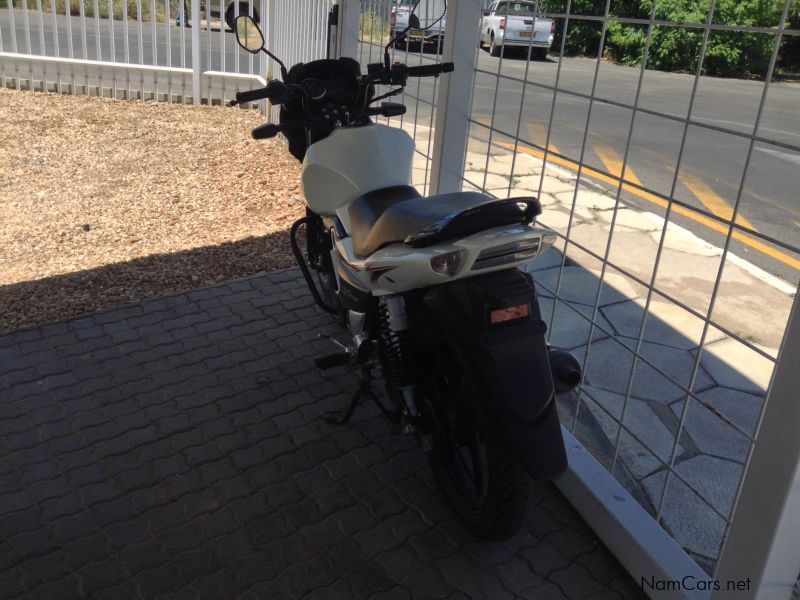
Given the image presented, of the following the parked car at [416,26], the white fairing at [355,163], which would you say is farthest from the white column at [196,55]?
the white fairing at [355,163]

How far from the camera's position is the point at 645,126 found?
36.1ft

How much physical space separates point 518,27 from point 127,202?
4554 millimetres

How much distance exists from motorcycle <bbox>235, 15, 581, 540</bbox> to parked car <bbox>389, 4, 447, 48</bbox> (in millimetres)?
230

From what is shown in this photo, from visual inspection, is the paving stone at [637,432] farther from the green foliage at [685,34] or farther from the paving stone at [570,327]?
the green foliage at [685,34]

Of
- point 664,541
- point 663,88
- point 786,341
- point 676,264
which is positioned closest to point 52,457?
point 664,541

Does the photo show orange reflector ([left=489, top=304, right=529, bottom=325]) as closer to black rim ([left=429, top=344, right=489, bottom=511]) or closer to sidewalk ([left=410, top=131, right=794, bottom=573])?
black rim ([left=429, top=344, right=489, bottom=511])

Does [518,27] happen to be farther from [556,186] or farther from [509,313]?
[556,186]

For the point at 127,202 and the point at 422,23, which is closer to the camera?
the point at 422,23

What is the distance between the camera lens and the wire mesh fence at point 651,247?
258cm

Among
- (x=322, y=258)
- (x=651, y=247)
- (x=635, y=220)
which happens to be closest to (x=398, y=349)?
(x=322, y=258)

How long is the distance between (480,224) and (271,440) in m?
1.60

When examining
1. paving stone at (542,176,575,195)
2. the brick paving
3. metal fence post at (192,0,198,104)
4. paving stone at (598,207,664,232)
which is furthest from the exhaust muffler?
metal fence post at (192,0,198,104)

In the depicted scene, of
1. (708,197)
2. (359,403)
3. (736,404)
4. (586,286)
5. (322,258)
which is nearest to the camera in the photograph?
(359,403)

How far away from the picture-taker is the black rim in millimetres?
2672
